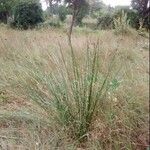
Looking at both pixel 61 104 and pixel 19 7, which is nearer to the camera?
pixel 61 104

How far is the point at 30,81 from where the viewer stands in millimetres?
3553

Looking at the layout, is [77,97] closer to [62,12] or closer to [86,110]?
[86,110]

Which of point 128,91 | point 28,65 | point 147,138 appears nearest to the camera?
point 147,138

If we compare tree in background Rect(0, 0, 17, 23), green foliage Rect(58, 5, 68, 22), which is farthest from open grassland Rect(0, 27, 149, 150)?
green foliage Rect(58, 5, 68, 22)

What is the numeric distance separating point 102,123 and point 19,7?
16.0 meters

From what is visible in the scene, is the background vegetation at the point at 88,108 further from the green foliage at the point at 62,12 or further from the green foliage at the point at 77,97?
the green foliage at the point at 62,12

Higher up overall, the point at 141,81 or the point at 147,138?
the point at 141,81

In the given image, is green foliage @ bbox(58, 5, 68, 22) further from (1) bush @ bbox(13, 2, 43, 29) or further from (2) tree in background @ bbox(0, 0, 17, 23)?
(1) bush @ bbox(13, 2, 43, 29)

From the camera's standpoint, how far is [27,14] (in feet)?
57.8

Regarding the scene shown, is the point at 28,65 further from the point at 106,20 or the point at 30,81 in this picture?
the point at 106,20

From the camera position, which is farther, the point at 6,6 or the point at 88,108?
the point at 6,6

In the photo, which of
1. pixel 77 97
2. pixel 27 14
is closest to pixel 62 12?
pixel 27 14

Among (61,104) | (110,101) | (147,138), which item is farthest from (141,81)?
(61,104)

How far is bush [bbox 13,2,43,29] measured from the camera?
57.4ft
